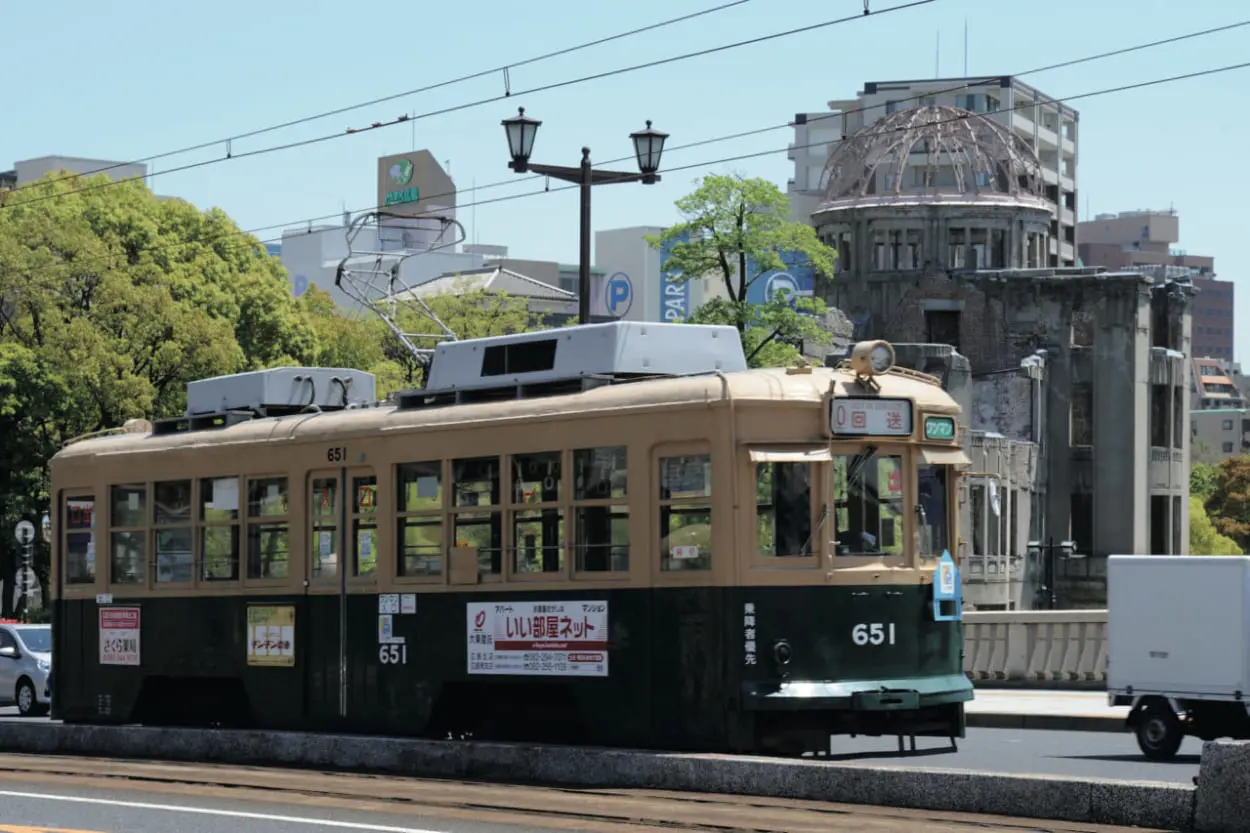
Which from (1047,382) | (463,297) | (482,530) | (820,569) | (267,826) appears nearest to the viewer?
(267,826)

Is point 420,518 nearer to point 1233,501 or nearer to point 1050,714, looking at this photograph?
point 1050,714

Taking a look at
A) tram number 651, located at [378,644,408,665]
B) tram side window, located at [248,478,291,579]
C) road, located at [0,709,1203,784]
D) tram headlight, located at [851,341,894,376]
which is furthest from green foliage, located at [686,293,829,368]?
tram headlight, located at [851,341,894,376]

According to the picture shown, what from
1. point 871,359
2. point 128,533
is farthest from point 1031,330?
point 871,359

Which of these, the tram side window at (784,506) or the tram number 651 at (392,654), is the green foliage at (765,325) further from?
the tram side window at (784,506)

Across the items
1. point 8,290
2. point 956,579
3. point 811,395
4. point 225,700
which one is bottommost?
point 225,700

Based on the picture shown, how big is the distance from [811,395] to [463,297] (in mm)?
56088

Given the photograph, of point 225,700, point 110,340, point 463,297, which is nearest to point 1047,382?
point 463,297

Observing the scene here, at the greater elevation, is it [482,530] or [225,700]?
[482,530]

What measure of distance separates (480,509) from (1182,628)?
7237 mm

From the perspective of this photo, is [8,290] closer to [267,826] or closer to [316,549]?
[316,549]

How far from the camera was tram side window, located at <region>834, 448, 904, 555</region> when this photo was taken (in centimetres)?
1540

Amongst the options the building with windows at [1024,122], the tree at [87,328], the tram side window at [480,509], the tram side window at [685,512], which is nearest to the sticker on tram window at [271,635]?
the tram side window at [480,509]

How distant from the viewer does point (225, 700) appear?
19438 millimetres

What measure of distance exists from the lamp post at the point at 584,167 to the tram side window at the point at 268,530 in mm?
7293
